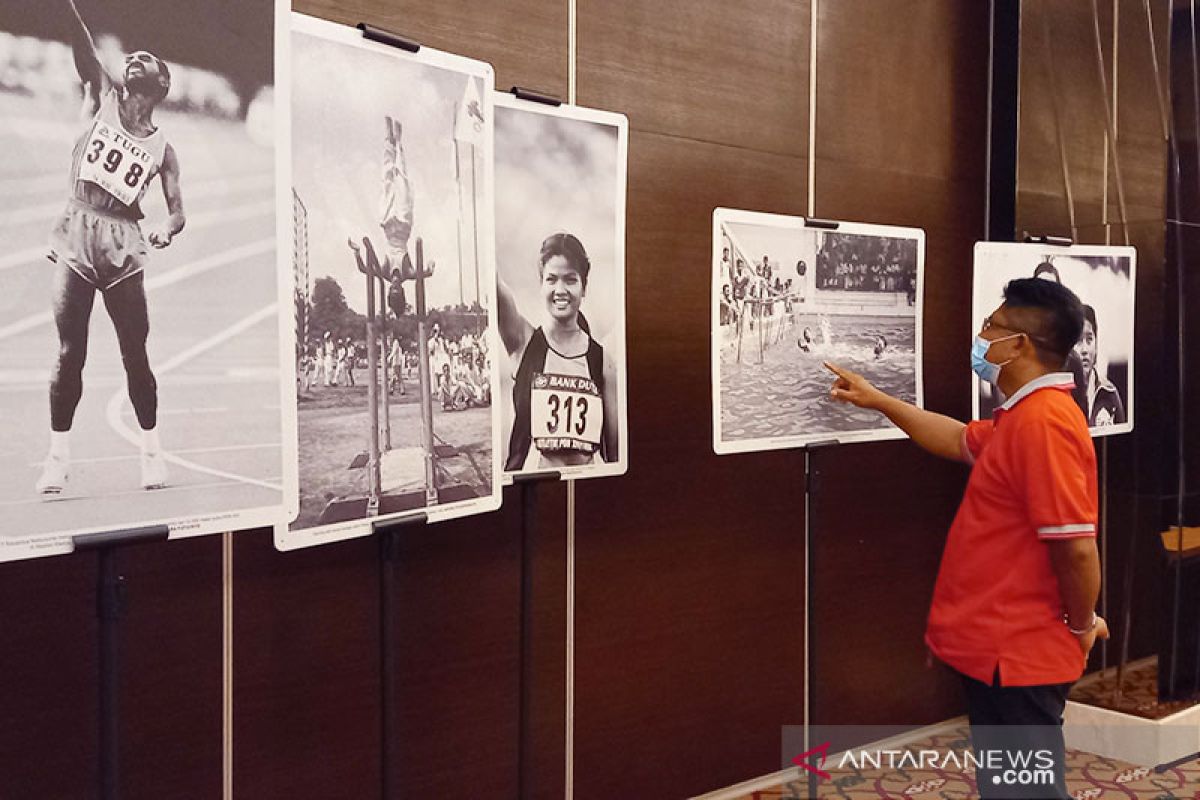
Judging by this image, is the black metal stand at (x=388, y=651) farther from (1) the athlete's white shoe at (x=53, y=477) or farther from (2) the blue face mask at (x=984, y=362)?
(2) the blue face mask at (x=984, y=362)

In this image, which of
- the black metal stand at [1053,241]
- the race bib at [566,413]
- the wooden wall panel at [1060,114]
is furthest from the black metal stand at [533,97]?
the wooden wall panel at [1060,114]

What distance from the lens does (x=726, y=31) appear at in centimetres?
326

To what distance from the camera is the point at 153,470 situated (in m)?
1.61

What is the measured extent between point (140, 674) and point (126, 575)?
0.22 meters

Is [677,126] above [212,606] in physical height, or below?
above

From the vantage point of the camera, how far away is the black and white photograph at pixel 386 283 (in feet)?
5.99

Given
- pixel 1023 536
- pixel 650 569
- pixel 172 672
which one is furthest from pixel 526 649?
pixel 1023 536

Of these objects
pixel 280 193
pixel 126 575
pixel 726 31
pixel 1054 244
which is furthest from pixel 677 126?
pixel 126 575

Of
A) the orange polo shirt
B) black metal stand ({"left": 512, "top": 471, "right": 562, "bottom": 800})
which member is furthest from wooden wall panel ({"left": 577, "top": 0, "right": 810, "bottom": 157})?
the orange polo shirt

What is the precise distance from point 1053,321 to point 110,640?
75.8 inches

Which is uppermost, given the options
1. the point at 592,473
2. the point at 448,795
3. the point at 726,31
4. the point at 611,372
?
the point at 726,31

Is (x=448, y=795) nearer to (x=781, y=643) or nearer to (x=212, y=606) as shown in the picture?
(x=212, y=606)

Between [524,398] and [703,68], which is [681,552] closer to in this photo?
[524,398]

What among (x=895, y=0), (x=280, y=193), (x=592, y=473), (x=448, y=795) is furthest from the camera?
(x=895, y=0)
